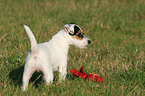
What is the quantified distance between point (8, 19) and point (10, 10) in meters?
1.27

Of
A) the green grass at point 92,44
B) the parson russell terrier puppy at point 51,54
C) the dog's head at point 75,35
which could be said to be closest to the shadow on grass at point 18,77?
the green grass at point 92,44

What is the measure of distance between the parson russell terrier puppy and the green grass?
26 cm

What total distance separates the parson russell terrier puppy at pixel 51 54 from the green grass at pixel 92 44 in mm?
262

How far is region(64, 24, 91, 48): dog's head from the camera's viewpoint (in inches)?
161

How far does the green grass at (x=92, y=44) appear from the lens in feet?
12.9

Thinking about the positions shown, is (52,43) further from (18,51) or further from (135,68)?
(135,68)

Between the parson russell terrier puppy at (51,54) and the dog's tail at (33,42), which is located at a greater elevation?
the dog's tail at (33,42)

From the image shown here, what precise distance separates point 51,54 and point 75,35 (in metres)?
0.68

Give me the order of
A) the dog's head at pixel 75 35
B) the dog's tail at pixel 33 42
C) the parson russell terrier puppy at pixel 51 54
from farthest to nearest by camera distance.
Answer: the dog's head at pixel 75 35 → the parson russell terrier puppy at pixel 51 54 → the dog's tail at pixel 33 42

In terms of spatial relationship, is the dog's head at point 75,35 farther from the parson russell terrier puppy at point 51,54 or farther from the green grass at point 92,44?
the green grass at point 92,44

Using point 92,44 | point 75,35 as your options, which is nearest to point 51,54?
point 75,35

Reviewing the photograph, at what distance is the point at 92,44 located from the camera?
6.16 metres


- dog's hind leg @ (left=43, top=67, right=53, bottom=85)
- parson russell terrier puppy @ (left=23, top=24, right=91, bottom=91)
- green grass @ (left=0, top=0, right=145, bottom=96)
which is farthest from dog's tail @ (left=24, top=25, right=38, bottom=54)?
green grass @ (left=0, top=0, right=145, bottom=96)

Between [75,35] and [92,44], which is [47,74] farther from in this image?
[92,44]
